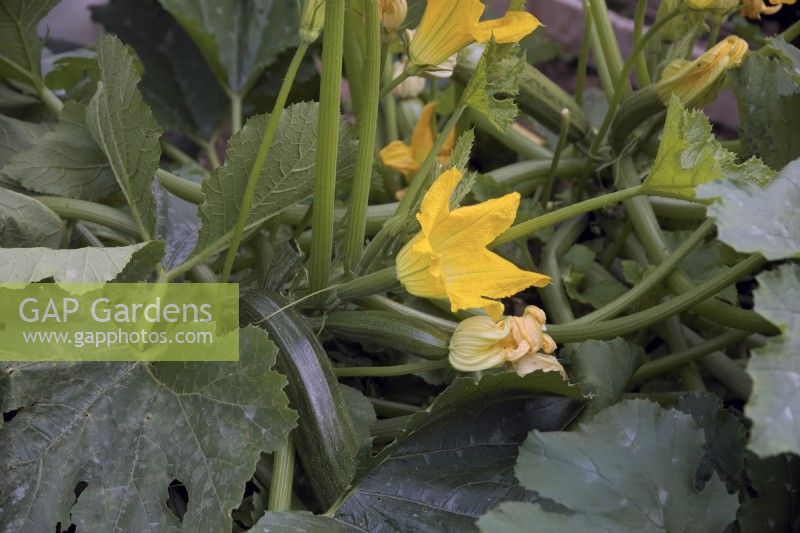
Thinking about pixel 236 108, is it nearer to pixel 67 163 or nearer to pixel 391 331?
pixel 67 163

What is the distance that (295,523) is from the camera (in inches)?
34.4

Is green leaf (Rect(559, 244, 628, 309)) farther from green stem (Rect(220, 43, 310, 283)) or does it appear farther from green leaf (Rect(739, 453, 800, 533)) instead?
green stem (Rect(220, 43, 310, 283))

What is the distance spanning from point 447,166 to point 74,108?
1.92ft

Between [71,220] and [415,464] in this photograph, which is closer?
[415,464]

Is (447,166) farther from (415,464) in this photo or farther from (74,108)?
(74,108)

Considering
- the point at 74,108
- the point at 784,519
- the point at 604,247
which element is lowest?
the point at 604,247

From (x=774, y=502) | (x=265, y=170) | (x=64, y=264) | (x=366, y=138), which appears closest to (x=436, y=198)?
(x=366, y=138)

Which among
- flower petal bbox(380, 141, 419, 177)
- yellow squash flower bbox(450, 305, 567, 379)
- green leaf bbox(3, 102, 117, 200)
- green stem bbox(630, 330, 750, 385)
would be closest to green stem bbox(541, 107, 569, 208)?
flower petal bbox(380, 141, 419, 177)

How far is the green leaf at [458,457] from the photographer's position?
37.8 inches

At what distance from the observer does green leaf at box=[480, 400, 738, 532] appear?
2.72 feet

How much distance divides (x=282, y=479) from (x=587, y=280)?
668 mm

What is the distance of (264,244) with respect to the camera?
1286mm

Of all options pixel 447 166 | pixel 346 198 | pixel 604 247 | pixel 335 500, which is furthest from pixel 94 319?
pixel 604 247

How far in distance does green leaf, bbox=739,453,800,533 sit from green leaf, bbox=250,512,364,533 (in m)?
0.45
